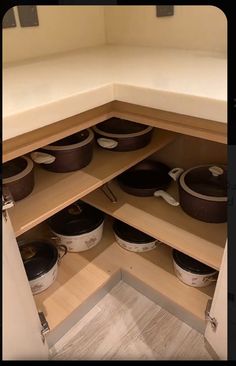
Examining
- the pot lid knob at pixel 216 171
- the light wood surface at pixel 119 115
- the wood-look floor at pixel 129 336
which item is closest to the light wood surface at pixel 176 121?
the light wood surface at pixel 119 115

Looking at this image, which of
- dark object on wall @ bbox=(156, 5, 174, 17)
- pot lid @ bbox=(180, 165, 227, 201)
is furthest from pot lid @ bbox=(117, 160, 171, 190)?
dark object on wall @ bbox=(156, 5, 174, 17)

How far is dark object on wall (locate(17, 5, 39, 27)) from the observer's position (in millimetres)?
984

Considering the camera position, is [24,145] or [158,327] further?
[158,327]

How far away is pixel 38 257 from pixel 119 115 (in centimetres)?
64

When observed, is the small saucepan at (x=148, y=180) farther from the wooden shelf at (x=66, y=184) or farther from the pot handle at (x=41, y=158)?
the pot handle at (x=41, y=158)

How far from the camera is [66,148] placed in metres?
0.90

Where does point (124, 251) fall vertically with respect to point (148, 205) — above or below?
below

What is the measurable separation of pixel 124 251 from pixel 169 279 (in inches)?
9.3

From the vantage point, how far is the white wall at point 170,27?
38.2 inches

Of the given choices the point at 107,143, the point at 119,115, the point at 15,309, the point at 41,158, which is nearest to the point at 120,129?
the point at 107,143

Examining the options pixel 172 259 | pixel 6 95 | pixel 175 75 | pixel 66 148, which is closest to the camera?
pixel 6 95

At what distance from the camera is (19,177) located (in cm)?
80

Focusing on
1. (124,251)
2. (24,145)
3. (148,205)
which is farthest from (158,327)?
(24,145)
